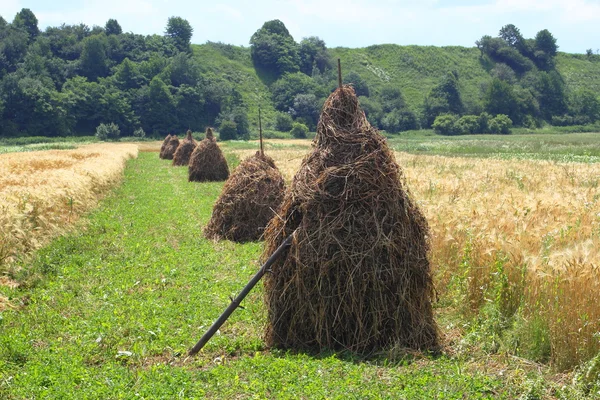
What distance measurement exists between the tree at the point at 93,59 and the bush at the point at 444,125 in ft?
264

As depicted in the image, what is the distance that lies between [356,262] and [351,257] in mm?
105

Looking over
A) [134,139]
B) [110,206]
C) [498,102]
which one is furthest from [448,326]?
[498,102]

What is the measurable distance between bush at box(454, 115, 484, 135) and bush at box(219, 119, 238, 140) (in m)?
49.5

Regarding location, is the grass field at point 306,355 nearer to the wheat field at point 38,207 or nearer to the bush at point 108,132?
the wheat field at point 38,207

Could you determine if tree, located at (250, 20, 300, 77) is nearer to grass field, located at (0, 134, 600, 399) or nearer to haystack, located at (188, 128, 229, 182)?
haystack, located at (188, 128, 229, 182)

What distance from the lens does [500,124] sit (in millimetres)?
A: 122562

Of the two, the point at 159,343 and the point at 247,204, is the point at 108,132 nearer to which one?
the point at 247,204

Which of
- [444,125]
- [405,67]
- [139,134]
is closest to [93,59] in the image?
[139,134]

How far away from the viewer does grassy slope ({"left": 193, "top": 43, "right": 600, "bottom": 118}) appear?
14862 centimetres

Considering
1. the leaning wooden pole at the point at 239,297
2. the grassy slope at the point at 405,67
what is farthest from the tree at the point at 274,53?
the leaning wooden pole at the point at 239,297

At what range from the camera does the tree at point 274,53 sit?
164625mm

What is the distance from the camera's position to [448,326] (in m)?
8.18

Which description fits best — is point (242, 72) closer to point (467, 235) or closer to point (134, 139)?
point (134, 139)

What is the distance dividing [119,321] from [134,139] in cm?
10103
